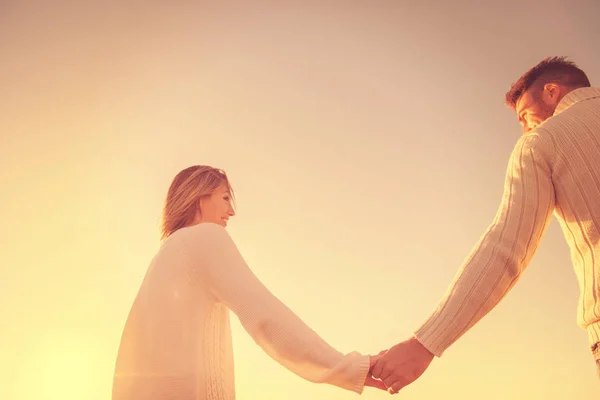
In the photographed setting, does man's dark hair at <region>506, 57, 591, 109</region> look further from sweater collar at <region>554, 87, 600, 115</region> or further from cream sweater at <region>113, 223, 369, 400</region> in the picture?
cream sweater at <region>113, 223, 369, 400</region>

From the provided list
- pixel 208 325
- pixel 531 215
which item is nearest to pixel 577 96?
pixel 531 215

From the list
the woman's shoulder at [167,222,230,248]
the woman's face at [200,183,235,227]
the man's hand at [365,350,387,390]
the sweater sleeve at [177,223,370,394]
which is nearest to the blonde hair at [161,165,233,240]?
the woman's face at [200,183,235,227]

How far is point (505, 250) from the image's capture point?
7.32 feet

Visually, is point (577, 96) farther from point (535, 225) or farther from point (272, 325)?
point (272, 325)

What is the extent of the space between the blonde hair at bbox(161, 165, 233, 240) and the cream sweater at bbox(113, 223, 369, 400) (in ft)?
1.36

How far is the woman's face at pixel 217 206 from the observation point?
335 cm

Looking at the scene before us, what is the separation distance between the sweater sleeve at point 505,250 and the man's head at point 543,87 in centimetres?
71

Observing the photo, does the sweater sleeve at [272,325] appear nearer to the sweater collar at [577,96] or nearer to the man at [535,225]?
the man at [535,225]

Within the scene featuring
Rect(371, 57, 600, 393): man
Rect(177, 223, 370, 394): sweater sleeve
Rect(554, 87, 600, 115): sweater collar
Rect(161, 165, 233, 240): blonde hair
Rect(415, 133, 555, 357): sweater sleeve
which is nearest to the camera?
Rect(371, 57, 600, 393): man

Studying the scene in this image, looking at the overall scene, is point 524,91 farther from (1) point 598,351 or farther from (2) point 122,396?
(2) point 122,396

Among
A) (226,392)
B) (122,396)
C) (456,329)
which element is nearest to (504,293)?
(456,329)

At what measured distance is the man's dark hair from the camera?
9.38 ft

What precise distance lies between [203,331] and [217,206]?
1.04m

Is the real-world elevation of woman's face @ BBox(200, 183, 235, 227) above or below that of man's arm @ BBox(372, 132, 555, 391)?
above
